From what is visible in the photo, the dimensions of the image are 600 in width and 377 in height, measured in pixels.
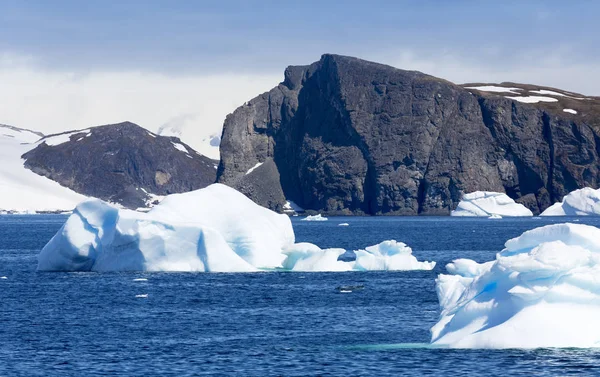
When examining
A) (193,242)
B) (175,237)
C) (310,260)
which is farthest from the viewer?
(310,260)

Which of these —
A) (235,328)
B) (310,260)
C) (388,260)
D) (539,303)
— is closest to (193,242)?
(310,260)

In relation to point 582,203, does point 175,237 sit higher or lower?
lower

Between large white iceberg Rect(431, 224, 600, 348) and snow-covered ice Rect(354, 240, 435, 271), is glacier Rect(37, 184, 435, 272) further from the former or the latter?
large white iceberg Rect(431, 224, 600, 348)

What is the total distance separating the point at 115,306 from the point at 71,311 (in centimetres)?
215

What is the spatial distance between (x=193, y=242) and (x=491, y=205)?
142125mm

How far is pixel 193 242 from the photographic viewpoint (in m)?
59.3

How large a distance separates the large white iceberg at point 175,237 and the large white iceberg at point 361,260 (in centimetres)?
125

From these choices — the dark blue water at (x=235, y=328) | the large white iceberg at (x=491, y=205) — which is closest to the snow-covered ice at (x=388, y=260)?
the dark blue water at (x=235, y=328)

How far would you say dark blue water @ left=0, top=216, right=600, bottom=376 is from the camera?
1187 inches

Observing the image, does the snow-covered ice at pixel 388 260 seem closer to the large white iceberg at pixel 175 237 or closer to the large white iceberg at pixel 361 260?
the large white iceberg at pixel 361 260

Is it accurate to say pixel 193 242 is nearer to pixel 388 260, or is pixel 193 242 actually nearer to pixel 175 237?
pixel 175 237

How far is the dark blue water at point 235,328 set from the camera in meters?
30.2

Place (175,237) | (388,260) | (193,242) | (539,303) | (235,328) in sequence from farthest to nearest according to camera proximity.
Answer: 1. (388,260)
2. (193,242)
3. (175,237)
4. (235,328)
5. (539,303)

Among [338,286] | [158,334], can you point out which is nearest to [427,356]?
[158,334]
